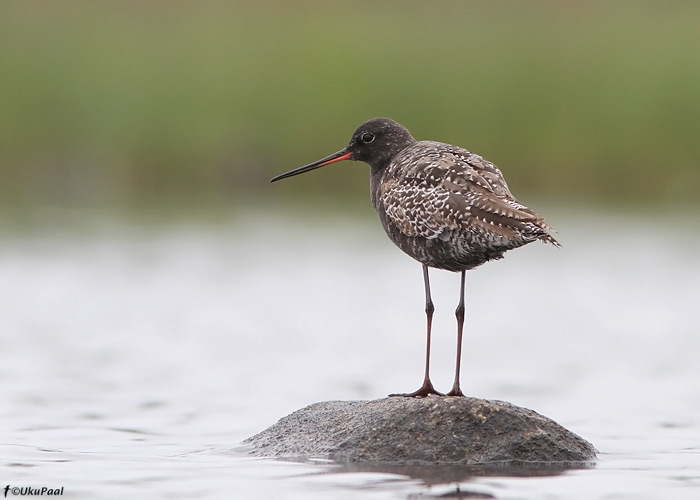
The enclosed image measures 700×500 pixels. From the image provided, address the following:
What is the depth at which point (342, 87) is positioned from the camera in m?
24.3

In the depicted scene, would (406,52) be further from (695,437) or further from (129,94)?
(695,437)

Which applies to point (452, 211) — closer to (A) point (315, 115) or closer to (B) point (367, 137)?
(B) point (367, 137)

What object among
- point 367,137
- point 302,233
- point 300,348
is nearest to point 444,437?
point 367,137

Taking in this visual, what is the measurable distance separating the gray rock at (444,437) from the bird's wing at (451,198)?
3.73ft

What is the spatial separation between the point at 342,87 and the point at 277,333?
35.3ft

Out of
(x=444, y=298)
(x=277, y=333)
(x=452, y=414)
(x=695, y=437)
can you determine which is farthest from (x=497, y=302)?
(x=452, y=414)

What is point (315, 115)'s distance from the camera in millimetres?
23953

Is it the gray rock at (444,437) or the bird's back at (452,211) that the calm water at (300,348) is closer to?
the gray rock at (444,437)

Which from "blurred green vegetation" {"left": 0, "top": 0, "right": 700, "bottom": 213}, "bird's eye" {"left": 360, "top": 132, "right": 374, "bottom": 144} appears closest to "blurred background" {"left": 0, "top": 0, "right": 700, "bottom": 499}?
"blurred green vegetation" {"left": 0, "top": 0, "right": 700, "bottom": 213}

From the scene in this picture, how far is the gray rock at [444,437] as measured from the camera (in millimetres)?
8047

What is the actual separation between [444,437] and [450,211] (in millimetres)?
1450

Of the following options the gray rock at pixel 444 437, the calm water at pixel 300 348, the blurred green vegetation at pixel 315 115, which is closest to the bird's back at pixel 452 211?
the gray rock at pixel 444 437

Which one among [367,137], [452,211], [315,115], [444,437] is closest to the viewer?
[444,437]

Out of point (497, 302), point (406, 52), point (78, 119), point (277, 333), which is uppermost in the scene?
point (406, 52)
